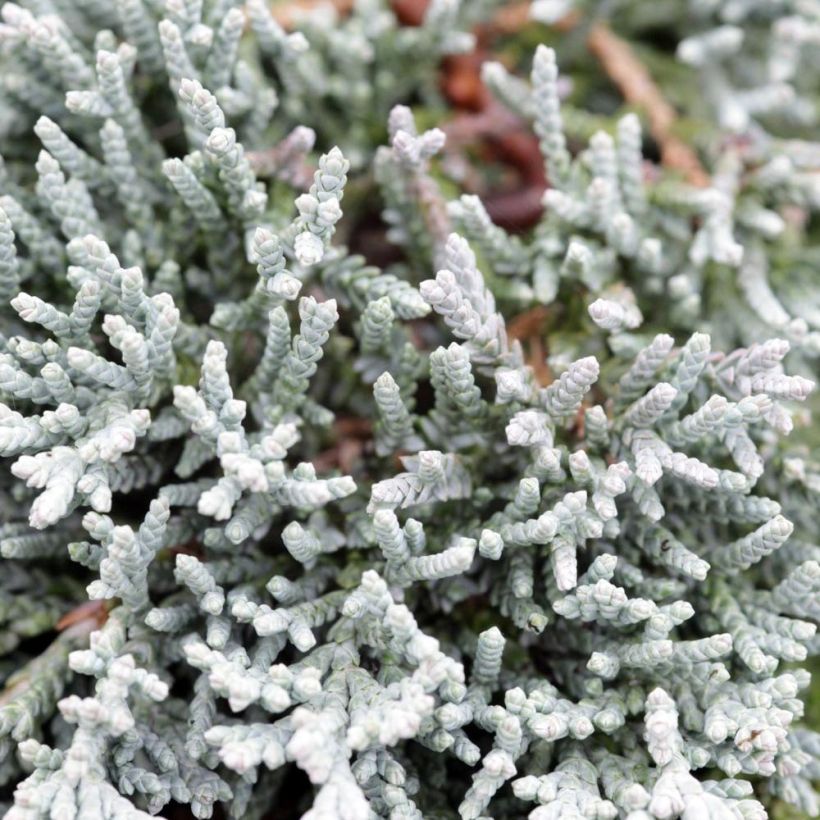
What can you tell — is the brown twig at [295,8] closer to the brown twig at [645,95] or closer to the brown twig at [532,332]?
the brown twig at [645,95]

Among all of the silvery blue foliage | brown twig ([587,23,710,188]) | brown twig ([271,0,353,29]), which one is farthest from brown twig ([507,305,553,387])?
brown twig ([271,0,353,29])

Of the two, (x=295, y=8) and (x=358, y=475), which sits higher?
(x=295, y=8)

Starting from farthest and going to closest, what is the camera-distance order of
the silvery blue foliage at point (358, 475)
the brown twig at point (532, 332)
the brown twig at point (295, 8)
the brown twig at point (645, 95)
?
the brown twig at point (645, 95) → the brown twig at point (295, 8) → the brown twig at point (532, 332) → the silvery blue foliage at point (358, 475)

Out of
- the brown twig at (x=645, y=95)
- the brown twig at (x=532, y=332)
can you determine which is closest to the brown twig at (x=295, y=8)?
the brown twig at (x=645, y=95)

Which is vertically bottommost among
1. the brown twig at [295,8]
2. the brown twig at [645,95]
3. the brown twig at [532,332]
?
the brown twig at [532,332]

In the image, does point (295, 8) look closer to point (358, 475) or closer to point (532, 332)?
point (532, 332)

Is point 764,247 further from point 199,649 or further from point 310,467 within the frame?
point 199,649

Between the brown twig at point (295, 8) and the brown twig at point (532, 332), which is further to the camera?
the brown twig at point (295, 8)

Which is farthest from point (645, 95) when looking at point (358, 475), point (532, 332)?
point (358, 475)

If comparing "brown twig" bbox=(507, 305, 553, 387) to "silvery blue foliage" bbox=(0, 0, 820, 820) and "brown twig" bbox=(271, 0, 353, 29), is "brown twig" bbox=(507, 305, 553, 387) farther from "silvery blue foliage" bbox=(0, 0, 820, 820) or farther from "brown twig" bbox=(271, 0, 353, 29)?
"brown twig" bbox=(271, 0, 353, 29)
